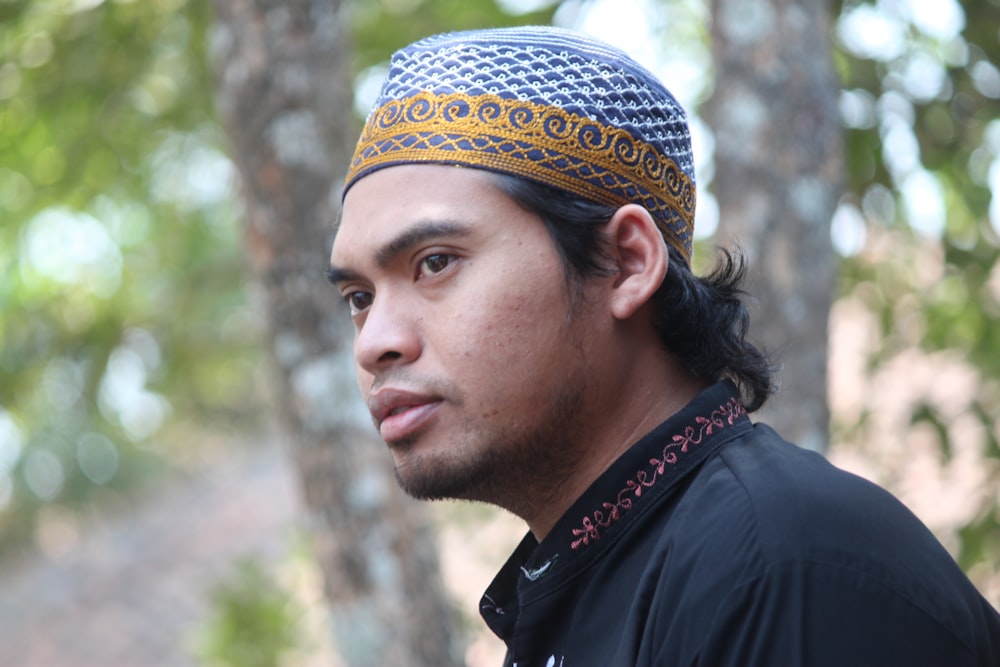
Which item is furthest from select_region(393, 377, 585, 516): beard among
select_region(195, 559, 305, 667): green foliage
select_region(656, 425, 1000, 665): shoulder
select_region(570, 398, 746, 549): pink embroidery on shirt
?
select_region(195, 559, 305, 667): green foliage

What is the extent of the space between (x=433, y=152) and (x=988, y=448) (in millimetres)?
3556

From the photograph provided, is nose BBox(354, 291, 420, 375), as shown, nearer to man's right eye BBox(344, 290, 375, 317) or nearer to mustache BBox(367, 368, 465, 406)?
mustache BBox(367, 368, 465, 406)

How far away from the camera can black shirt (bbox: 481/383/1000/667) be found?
1381 millimetres

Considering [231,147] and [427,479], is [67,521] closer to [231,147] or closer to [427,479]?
[231,147]

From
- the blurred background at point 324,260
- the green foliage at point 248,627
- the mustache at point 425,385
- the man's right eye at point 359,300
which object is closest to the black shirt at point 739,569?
the mustache at point 425,385

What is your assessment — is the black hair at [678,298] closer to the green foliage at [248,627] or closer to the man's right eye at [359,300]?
the man's right eye at [359,300]

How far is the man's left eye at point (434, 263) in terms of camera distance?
1.93 metres

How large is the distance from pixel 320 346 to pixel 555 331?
2.23 metres

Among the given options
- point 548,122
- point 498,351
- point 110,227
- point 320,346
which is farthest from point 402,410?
point 110,227

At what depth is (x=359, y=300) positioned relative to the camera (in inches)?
84.0

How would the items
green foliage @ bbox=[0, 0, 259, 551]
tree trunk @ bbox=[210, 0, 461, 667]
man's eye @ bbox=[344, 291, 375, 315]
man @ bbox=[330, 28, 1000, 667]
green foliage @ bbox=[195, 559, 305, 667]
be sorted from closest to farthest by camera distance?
man @ bbox=[330, 28, 1000, 667], man's eye @ bbox=[344, 291, 375, 315], tree trunk @ bbox=[210, 0, 461, 667], green foliage @ bbox=[0, 0, 259, 551], green foliage @ bbox=[195, 559, 305, 667]

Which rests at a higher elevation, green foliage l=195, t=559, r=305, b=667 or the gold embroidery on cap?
green foliage l=195, t=559, r=305, b=667

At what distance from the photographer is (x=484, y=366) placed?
188 centimetres

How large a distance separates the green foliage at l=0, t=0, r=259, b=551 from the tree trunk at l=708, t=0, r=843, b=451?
2774mm
